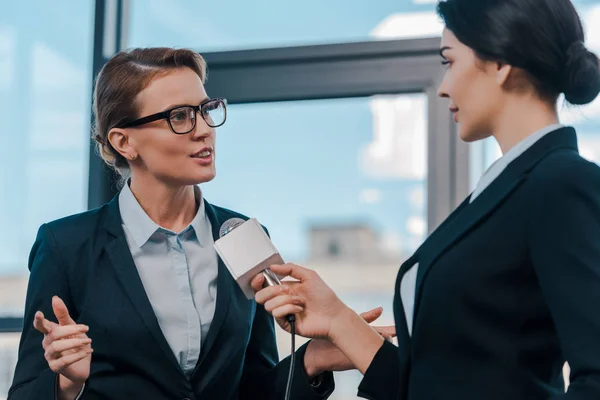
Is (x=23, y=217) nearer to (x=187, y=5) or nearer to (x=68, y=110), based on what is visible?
(x=68, y=110)

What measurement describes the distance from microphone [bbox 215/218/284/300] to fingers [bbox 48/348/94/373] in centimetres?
33

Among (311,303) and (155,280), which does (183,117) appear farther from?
(311,303)

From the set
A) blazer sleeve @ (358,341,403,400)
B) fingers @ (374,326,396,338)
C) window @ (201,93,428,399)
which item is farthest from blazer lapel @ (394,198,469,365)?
window @ (201,93,428,399)

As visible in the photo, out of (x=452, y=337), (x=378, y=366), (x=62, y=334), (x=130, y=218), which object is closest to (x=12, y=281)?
(x=130, y=218)

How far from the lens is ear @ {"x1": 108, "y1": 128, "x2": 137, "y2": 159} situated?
2.01 meters

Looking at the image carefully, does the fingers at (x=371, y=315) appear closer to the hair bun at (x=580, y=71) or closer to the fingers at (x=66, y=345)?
the fingers at (x=66, y=345)

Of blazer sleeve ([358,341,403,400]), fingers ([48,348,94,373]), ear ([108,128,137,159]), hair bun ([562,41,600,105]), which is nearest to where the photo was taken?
hair bun ([562,41,600,105])

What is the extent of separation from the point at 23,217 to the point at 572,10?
2146mm

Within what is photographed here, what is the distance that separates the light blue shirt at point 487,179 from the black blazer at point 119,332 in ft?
1.84

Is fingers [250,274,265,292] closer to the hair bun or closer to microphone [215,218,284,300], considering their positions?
microphone [215,218,284,300]

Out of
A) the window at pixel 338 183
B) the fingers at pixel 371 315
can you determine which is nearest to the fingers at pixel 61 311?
→ the fingers at pixel 371 315

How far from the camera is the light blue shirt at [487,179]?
1.31 m

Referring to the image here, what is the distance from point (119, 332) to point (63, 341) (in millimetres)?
245

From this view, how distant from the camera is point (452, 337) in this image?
1285mm
